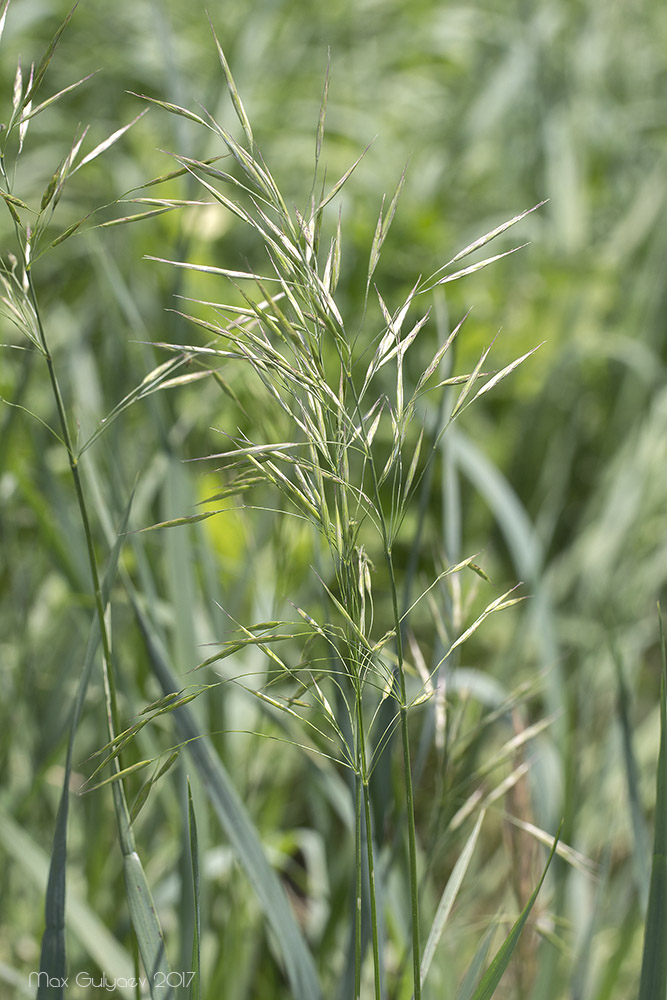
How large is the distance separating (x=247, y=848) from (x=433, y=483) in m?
1.03

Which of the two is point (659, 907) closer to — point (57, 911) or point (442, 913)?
point (442, 913)

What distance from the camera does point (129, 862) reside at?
41 cm

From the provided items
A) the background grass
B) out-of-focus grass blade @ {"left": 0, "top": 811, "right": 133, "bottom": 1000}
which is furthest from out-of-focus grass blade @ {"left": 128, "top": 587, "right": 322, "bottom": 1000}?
out-of-focus grass blade @ {"left": 0, "top": 811, "right": 133, "bottom": 1000}

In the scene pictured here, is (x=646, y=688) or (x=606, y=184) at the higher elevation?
(x=606, y=184)

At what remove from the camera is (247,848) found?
0.53 meters

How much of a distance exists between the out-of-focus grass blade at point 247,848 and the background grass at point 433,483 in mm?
36

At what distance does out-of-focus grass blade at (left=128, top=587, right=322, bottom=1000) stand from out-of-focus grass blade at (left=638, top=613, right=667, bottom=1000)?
19 cm

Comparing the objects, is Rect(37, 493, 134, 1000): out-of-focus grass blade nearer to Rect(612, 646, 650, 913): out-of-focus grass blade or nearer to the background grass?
the background grass

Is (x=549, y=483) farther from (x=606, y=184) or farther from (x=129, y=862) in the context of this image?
(x=129, y=862)

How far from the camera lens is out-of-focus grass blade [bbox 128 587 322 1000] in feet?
1.70

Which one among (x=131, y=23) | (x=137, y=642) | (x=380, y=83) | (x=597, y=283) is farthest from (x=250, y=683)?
(x=131, y=23)

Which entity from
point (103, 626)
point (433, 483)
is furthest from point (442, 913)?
point (433, 483)

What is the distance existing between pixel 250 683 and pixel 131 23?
78.1 inches

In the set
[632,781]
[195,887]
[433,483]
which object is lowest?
[433,483]
